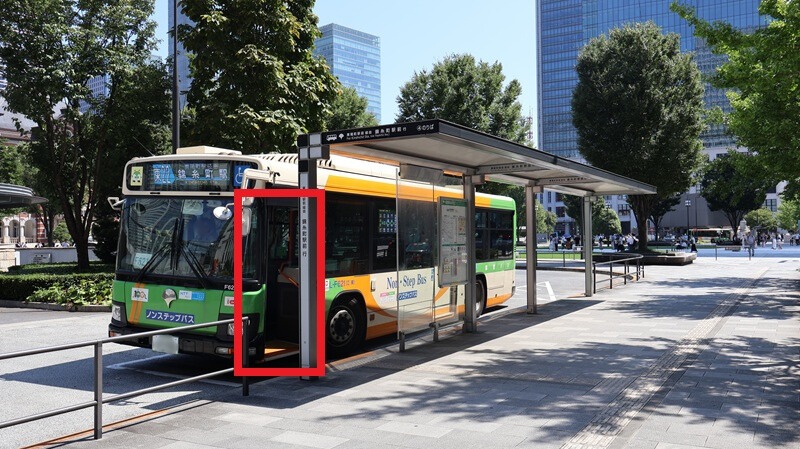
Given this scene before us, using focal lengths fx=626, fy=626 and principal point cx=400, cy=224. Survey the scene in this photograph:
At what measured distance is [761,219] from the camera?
83.2m

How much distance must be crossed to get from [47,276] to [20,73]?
20.8 feet

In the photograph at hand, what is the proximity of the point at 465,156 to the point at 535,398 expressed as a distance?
4.13 meters

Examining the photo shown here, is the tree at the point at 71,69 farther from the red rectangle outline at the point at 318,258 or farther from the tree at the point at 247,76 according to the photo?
the red rectangle outline at the point at 318,258

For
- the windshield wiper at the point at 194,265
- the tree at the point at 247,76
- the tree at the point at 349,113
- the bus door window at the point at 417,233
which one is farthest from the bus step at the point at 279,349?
the tree at the point at 349,113

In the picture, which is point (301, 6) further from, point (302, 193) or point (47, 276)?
point (302, 193)

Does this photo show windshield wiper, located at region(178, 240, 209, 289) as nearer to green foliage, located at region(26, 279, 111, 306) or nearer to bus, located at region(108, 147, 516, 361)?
bus, located at region(108, 147, 516, 361)

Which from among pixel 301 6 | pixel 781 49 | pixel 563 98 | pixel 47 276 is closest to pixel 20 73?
pixel 47 276

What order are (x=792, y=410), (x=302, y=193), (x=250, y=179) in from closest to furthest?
1. (x=792, y=410)
2. (x=302, y=193)
3. (x=250, y=179)

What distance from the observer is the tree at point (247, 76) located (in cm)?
1700

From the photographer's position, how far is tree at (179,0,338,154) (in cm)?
1700

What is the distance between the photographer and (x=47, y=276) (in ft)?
54.5

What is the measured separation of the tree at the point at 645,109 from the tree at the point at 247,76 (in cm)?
1981

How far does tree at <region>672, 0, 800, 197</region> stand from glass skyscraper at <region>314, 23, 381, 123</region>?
153968 mm

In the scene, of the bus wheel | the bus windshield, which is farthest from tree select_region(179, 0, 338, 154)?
the bus windshield
